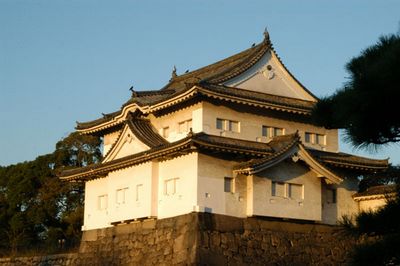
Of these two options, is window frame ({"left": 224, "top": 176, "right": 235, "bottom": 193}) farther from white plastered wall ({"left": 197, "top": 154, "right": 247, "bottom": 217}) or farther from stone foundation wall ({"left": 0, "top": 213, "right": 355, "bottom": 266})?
stone foundation wall ({"left": 0, "top": 213, "right": 355, "bottom": 266})

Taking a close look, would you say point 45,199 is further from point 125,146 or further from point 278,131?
point 278,131

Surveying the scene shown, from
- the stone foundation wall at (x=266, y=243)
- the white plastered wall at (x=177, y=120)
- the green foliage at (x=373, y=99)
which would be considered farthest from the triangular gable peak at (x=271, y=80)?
the green foliage at (x=373, y=99)

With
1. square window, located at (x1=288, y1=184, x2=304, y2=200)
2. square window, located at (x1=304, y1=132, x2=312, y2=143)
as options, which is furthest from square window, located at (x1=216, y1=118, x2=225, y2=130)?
square window, located at (x1=304, y1=132, x2=312, y2=143)

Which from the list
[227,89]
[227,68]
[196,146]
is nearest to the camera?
[196,146]

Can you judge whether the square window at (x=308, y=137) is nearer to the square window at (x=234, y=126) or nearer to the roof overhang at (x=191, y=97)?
the roof overhang at (x=191, y=97)

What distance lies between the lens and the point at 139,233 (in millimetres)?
25156

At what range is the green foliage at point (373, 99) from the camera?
10.6 metres

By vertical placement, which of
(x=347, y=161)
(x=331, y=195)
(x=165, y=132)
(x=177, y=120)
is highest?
(x=177, y=120)

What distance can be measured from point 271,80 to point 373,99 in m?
16.0

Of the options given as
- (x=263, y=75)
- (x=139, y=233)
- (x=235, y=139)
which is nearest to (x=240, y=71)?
(x=263, y=75)

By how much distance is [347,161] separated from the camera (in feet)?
85.8

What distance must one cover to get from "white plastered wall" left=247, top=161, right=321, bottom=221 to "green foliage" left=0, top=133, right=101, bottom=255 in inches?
635

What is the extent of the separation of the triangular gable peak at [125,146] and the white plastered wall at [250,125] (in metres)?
2.47

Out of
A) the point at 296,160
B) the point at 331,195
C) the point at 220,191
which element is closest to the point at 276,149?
the point at 296,160
